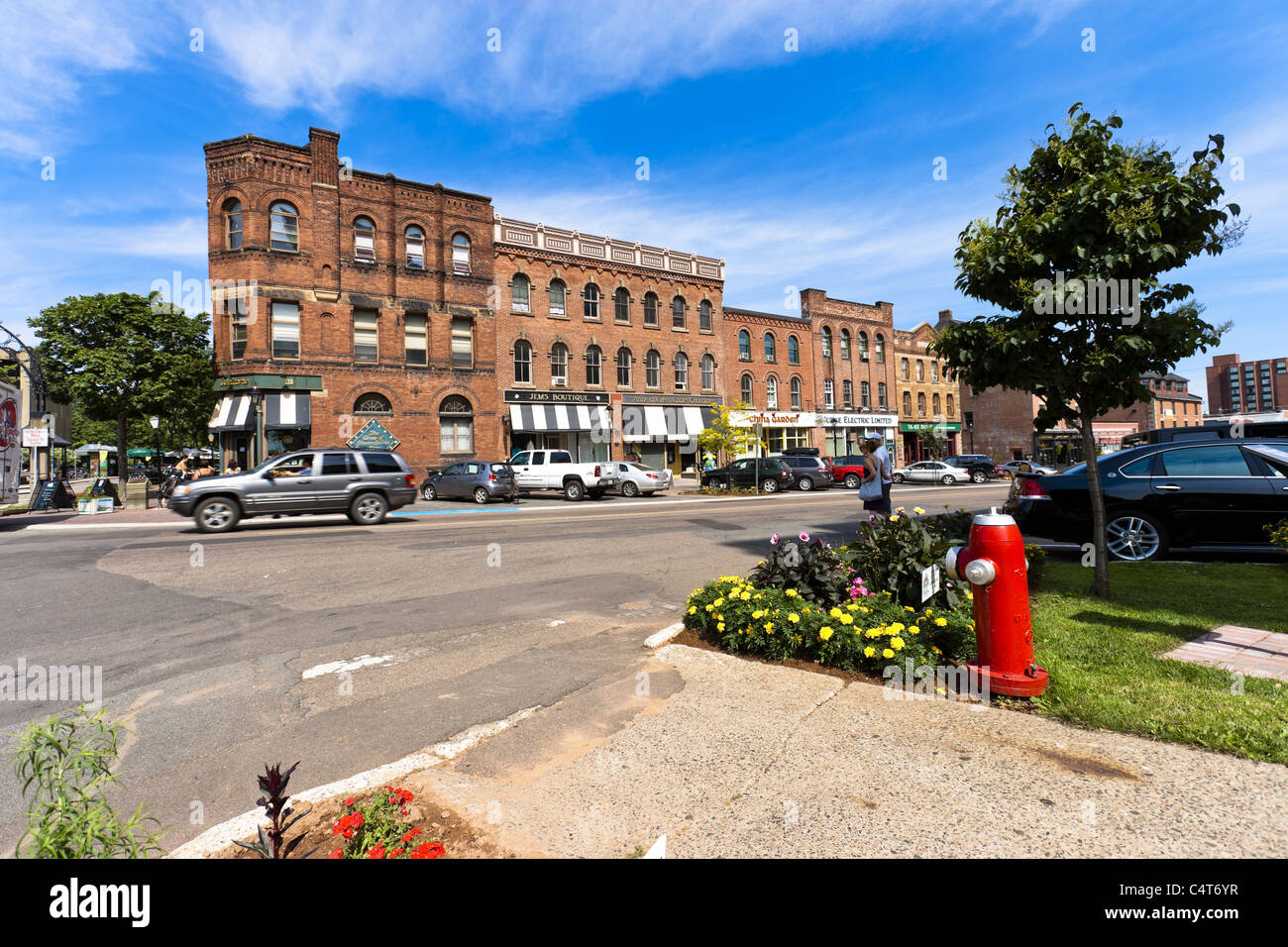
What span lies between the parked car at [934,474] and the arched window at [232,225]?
35.7 m

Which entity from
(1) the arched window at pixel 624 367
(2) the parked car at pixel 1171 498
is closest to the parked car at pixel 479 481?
(1) the arched window at pixel 624 367

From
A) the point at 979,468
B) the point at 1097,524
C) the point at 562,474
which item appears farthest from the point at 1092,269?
the point at 979,468

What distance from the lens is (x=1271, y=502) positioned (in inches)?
299

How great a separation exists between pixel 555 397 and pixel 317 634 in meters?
29.0

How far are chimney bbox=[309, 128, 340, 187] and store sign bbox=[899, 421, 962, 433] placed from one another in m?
42.5

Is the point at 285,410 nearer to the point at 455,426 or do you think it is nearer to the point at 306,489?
the point at 455,426

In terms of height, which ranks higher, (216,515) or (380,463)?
(380,463)

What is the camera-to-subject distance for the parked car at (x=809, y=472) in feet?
102

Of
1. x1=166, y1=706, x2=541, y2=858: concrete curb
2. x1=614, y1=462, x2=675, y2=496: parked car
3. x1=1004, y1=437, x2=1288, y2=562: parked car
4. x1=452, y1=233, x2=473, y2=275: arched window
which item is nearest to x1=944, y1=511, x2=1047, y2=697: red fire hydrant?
x1=166, y1=706, x2=541, y2=858: concrete curb

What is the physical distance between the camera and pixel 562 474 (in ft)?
86.3

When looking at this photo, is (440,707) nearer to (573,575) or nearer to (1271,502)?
(573,575)

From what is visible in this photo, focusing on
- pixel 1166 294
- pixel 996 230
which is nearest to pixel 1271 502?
pixel 1166 294
